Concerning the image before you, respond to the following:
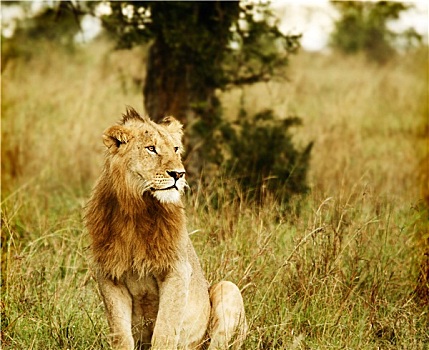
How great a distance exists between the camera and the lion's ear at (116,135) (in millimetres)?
4754

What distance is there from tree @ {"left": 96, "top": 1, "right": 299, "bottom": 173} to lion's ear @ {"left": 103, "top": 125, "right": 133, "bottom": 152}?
4107mm

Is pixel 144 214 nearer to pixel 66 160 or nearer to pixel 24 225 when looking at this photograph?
pixel 24 225

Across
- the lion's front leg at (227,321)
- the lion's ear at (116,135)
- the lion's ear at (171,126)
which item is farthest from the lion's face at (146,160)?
the lion's front leg at (227,321)

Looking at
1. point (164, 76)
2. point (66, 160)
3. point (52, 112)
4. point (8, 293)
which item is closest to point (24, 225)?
point (8, 293)

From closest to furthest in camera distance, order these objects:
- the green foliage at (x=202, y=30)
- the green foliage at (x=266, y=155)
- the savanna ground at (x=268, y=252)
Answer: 1. the savanna ground at (x=268, y=252)
2. the green foliage at (x=266, y=155)
3. the green foliage at (x=202, y=30)

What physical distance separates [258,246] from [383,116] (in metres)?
9.47

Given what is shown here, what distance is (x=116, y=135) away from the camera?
4.76 meters

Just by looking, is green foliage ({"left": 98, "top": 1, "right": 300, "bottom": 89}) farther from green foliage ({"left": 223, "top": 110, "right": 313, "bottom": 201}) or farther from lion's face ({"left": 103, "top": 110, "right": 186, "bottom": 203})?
lion's face ({"left": 103, "top": 110, "right": 186, "bottom": 203})

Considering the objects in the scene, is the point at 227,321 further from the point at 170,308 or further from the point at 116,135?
the point at 116,135

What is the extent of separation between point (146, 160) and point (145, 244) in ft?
1.64

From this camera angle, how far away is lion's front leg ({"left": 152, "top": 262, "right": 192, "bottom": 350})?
4.66 m

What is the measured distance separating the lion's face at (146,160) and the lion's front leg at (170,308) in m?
0.46

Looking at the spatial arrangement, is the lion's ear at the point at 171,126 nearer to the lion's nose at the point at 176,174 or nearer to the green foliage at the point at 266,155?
the lion's nose at the point at 176,174

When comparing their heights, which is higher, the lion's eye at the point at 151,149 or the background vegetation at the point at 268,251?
the lion's eye at the point at 151,149
